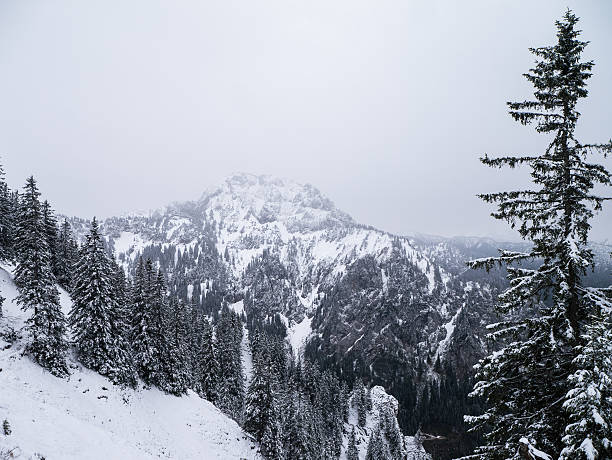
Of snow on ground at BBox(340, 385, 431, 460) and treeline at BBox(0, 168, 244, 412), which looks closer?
treeline at BBox(0, 168, 244, 412)

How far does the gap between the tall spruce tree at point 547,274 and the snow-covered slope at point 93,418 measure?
17.3m

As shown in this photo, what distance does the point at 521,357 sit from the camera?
33.2 ft

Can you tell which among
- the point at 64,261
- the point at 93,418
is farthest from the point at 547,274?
the point at 64,261

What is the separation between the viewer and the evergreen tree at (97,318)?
106ft

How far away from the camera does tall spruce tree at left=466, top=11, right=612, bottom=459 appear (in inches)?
382

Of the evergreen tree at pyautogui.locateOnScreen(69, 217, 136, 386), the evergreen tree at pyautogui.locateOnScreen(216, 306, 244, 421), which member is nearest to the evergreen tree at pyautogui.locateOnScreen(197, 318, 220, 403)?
the evergreen tree at pyautogui.locateOnScreen(216, 306, 244, 421)

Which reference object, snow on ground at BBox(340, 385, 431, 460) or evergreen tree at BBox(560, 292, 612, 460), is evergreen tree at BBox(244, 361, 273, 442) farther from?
snow on ground at BBox(340, 385, 431, 460)

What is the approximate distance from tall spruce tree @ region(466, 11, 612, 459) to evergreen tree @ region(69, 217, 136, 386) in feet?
112

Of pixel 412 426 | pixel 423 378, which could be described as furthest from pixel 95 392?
pixel 423 378

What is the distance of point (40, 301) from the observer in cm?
2808

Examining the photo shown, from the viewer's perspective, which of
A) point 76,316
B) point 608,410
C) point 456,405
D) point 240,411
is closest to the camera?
point 608,410

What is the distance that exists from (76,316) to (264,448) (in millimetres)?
26913

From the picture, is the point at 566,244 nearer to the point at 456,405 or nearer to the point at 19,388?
the point at 19,388

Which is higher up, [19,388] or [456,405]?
[19,388]
